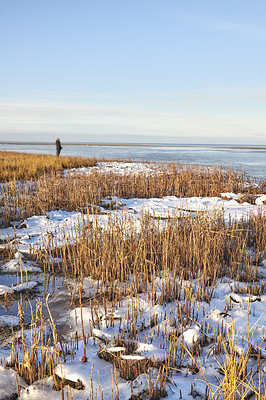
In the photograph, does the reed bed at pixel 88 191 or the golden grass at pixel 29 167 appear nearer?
the reed bed at pixel 88 191

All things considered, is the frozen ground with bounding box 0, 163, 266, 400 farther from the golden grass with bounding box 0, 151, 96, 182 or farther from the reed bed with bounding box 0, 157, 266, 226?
the golden grass with bounding box 0, 151, 96, 182

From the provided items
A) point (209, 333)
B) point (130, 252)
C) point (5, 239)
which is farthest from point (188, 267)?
point (5, 239)

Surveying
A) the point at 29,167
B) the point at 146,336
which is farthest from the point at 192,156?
the point at 146,336

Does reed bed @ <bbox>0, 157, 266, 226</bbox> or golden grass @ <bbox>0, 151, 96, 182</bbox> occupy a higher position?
golden grass @ <bbox>0, 151, 96, 182</bbox>

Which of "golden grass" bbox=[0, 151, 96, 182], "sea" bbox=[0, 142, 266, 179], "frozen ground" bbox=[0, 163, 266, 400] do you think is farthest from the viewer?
"sea" bbox=[0, 142, 266, 179]

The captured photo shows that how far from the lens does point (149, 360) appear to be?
2.54m

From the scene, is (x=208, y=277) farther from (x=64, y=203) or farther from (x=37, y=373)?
(x=64, y=203)

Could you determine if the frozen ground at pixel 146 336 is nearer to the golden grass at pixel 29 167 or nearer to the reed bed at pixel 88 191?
the reed bed at pixel 88 191

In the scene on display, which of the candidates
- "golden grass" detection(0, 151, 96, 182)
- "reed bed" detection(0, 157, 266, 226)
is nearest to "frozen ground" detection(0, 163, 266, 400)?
"reed bed" detection(0, 157, 266, 226)

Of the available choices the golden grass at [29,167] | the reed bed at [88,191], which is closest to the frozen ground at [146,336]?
the reed bed at [88,191]

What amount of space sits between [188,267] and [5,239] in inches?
143

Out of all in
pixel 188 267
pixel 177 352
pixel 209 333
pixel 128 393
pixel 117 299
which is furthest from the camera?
pixel 188 267

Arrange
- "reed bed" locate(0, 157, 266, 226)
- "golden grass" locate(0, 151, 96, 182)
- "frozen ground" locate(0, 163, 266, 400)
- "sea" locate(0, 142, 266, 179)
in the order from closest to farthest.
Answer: "frozen ground" locate(0, 163, 266, 400) < "reed bed" locate(0, 157, 266, 226) < "golden grass" locate(0, 151, 96, 182) < "sea" locate(0, 142, 266, 179)

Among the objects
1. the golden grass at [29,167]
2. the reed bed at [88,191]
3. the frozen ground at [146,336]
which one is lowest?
the frozen ground at [146,336]
